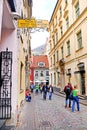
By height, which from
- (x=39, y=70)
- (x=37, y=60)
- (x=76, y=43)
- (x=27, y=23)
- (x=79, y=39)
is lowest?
(x=27, y=23)

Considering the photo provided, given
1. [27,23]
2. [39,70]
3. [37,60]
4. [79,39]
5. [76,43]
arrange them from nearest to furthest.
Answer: [27,23]
[79,39]
[76,43]
[39,70]
[37,60]

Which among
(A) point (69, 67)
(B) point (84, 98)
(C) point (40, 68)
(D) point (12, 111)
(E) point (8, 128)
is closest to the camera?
(E) point (8, 128)

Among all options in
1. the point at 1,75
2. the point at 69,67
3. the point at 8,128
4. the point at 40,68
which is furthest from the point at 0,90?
the point at 40,68

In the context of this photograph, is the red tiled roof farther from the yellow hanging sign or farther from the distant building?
the yellow hanging sign

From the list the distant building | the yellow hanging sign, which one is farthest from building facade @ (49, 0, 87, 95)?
the distant building

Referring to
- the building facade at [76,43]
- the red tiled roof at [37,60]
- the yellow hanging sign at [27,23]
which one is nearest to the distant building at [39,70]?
the red tiled roof at [37,60]

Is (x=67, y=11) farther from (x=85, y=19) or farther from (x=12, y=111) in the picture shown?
(x=12, y=111)

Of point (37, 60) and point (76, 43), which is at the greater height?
point (37, 60)

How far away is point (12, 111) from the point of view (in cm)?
699

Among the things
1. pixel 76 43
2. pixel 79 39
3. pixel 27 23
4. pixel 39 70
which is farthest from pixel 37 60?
pixel 27 23

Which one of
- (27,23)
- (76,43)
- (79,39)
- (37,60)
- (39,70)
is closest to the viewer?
(27,23)

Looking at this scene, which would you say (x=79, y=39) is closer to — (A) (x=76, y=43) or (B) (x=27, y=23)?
(A) (x=76, y=43)

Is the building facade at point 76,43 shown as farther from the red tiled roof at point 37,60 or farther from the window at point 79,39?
the red tiled roof at point 37,60

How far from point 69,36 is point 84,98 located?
8.76m
